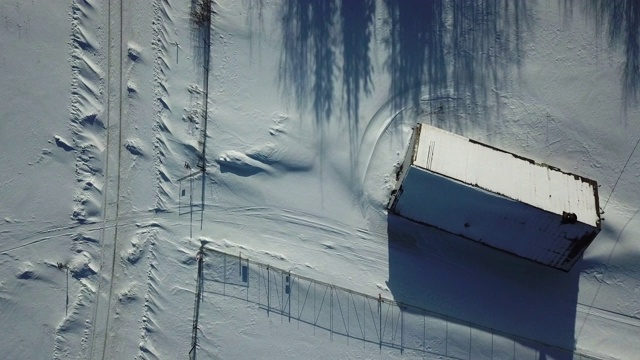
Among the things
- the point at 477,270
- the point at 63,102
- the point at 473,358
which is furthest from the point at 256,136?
the point at 473,358

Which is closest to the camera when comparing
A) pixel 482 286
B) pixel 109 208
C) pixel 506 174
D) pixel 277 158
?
pixel 506 174

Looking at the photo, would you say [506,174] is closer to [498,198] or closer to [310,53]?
[498,198]

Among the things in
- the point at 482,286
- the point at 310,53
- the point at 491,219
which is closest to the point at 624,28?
the point at 491,219

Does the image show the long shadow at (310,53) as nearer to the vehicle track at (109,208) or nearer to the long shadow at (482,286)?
the long shadow at (482,286)

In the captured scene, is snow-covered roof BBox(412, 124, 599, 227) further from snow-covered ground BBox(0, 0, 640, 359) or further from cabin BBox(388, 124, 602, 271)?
snow-covered ground BBox(0, 0, 640, 359)

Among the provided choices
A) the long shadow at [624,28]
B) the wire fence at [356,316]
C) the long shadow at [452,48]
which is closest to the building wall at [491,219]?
the wire fence at [356,316]

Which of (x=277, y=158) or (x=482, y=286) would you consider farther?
(x=277, y=158)
